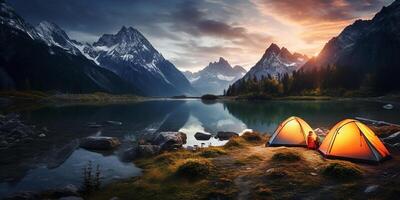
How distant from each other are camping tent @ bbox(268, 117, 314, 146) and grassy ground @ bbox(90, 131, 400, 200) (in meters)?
4.31

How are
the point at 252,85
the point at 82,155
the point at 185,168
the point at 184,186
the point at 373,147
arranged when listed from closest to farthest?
the point at 184,186, the point at 185,168, the point at 373,147, the point at 82,155, the point at 252,85

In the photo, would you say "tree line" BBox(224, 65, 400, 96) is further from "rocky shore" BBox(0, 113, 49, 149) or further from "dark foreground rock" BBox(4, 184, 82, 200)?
"dark foreground rock" BBox(4, 184, 82, 200)

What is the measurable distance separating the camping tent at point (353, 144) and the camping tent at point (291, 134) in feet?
14.1

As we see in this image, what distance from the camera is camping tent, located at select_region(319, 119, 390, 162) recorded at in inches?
791

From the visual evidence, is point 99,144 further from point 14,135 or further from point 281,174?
point 281,174

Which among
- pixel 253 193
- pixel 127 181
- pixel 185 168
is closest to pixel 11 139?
pixel 127 181

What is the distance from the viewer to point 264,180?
17.0 m

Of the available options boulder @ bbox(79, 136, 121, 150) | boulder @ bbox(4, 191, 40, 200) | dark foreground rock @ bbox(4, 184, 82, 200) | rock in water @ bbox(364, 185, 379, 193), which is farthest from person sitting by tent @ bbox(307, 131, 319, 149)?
boulder @ bbox(4, 191, 40, 200)

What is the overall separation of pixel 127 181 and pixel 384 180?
14.1 m

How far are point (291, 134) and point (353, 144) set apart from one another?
6701mm

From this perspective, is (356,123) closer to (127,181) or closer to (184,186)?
(184,186)

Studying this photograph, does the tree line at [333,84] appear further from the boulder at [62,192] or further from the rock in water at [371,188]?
the boulder at [62,192]

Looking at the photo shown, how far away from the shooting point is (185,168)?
18781 millimetres

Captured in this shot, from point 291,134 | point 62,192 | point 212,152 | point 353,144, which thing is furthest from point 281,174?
point 62,192
